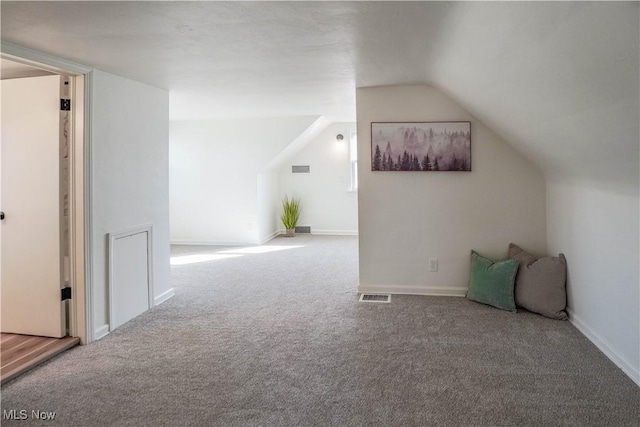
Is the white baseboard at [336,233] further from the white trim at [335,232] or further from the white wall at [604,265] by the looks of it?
the white wall at [604,265]

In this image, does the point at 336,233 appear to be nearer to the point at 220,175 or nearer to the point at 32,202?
the point at 220,175

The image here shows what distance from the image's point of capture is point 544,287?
3104 mm

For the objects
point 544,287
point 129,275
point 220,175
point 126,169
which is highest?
point 220,175

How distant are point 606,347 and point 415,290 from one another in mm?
A: 1562

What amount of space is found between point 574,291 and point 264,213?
193 inches

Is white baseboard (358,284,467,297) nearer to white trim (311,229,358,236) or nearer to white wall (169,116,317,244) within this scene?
white wall (169,116,317,244)

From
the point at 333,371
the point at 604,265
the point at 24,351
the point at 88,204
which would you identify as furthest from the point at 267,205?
the point at 604,265

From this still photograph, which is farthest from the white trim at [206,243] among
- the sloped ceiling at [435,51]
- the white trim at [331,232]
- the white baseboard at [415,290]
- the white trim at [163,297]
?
the sloped ceiling at [435,51]

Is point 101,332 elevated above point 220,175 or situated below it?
below

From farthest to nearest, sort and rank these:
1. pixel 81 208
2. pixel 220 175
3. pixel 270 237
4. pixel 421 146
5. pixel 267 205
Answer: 1. pixel 270 237
2. pixel 267 205
3. pixel 220 175
4. pixel 421 146
5. pixel 81 208

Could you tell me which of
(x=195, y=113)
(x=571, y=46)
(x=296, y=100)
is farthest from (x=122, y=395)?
(x=195, y=113)

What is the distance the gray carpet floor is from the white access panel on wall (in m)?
0.13

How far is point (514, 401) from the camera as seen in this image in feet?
6.48

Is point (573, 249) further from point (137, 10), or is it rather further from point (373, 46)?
point (137, 10)
